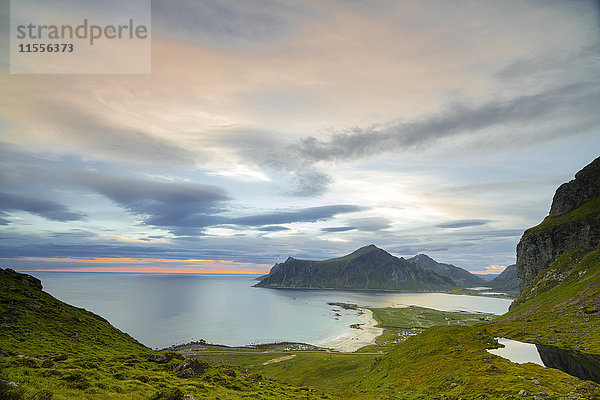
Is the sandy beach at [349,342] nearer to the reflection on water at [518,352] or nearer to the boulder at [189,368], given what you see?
the reflection on water at [518,352]

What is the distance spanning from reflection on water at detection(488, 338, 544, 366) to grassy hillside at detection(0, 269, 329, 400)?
4159cm

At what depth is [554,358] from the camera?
5788cm

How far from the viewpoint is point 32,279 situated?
68562 millimetres

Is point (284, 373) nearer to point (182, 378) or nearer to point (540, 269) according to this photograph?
point (182, 378)

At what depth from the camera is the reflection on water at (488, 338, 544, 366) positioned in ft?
188

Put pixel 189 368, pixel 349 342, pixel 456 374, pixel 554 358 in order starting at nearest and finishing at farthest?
pixel 189 368 → pixel 456 374 → pixel 554 358 → pixel 349 342

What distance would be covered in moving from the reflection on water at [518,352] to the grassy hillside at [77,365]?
41.6 m

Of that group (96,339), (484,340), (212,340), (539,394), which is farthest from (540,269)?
(96,339)

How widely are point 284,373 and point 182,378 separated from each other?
223 feet

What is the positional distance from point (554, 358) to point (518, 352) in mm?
6368

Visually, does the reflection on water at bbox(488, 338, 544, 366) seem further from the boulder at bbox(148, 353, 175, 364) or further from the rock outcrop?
the rock outcrop

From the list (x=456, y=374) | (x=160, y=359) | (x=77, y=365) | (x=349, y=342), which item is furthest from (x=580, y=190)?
(x=77, y=365)

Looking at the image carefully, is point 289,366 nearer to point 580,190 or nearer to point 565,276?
point 565,276

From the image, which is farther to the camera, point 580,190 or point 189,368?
point 580,190
